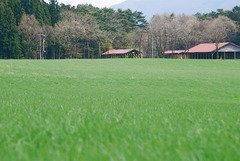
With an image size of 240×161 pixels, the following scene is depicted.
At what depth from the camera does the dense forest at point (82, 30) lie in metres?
83.7

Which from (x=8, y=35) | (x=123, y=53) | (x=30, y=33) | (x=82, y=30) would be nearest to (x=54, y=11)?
(x=82, y=30)

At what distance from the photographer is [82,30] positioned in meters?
92.1

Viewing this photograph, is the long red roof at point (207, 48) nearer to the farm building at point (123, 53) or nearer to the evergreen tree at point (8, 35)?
the farm building at point (123, 53)

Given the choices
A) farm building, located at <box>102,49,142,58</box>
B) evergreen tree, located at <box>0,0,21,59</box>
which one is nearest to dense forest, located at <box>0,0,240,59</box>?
evergreen tree, located at <box>0,0,21,59</box>

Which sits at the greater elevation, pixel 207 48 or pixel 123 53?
pixel 207 48

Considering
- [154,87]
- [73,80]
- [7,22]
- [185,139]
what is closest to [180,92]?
[154,87]

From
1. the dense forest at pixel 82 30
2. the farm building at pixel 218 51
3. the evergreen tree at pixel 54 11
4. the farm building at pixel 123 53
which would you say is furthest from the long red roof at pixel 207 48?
the evergreen tree at pixel 54 11

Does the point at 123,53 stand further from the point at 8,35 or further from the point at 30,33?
the point at 8,35

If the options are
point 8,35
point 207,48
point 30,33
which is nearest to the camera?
point 8,35

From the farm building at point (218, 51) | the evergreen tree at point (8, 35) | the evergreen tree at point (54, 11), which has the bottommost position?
the farm building at point (218, 51)

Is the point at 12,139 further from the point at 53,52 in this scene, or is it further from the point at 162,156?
the point at 53,52

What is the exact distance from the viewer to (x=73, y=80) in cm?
3241

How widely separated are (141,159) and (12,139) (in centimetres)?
139

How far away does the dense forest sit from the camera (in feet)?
275
